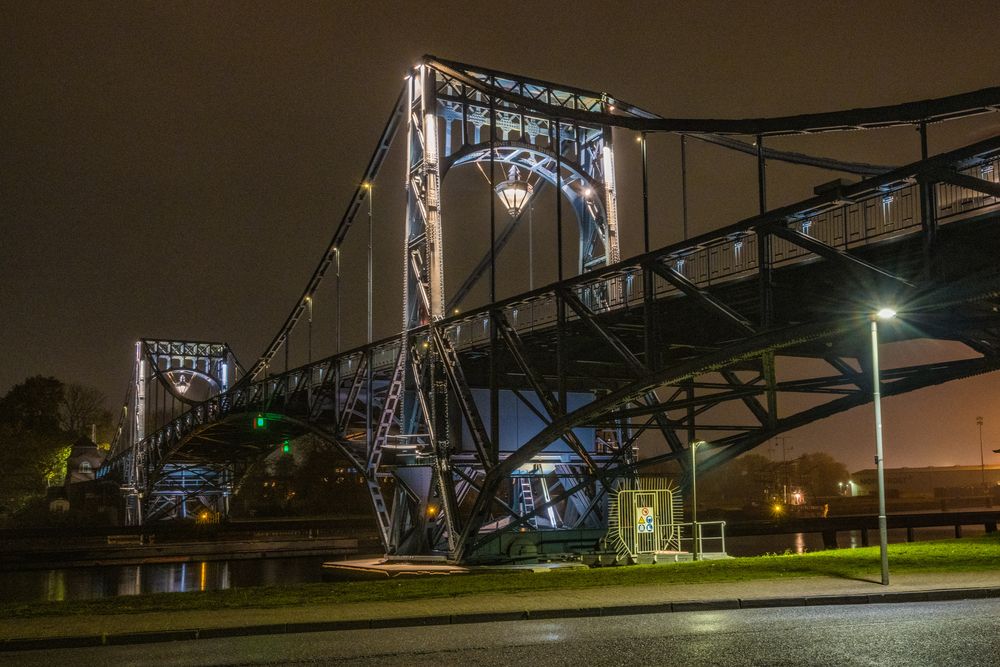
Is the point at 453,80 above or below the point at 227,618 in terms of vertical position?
above

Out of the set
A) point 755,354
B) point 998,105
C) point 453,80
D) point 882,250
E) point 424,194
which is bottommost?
point 755,354

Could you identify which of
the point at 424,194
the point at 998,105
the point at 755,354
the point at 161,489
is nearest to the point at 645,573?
the point at 755,354

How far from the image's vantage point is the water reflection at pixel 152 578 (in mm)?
50625

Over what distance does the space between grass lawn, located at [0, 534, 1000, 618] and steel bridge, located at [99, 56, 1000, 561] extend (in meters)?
4.26

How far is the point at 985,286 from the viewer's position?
20.0m

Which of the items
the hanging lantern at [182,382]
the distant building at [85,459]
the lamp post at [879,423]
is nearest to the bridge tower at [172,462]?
the hanging lantern at [182,382]

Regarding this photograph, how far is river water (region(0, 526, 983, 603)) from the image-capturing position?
50.6m

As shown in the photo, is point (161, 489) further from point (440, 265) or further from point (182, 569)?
point (440, 265)

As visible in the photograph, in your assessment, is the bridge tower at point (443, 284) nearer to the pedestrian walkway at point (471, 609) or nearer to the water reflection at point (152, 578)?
the water reflection at point (152, 578)

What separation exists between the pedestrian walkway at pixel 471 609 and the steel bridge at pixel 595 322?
4818 millimetres

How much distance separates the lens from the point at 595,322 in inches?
1211

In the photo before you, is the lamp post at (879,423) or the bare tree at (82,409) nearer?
the lamp post at (879,423)

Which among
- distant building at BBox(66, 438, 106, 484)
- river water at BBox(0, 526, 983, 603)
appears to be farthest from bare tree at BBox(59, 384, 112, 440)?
river water at BBox(0, 526, 983, 603)

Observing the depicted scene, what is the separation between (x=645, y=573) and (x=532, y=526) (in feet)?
45.4
